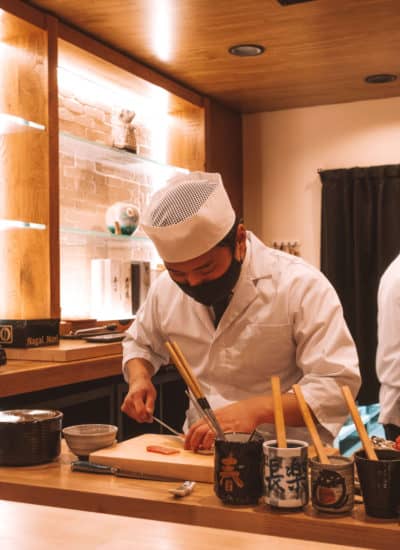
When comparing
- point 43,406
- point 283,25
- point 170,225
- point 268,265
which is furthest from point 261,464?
point 283,25

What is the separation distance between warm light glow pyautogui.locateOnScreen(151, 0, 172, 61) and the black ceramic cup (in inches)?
113

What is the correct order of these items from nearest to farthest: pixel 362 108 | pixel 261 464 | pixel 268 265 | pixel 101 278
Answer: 1. pixel 261 464
2. pixel 268 265
3. pixel 101 278
4. pixel 362 108

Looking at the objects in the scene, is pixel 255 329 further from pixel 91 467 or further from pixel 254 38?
pixel 254 38

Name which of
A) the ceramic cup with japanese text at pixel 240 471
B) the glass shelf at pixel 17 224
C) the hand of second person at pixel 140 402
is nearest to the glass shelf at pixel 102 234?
the glass shelf at pixel 17 224

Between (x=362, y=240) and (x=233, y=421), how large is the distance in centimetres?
418

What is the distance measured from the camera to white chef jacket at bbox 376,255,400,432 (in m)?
2.82

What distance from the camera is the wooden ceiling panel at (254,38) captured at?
364 centimetres

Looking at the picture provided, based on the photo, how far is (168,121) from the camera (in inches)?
207

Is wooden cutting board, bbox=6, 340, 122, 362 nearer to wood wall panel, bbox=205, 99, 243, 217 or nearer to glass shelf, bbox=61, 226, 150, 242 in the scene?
glass shelf, bbox=61, 226, 150, 242

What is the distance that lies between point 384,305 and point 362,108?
3.19 metres

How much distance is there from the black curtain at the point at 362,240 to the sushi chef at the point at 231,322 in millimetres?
3545

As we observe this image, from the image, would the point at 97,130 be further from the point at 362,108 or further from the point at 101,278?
the point at 362,108

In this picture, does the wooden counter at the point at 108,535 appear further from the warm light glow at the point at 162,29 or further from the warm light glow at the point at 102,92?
the warm light glow at the point at 102,92

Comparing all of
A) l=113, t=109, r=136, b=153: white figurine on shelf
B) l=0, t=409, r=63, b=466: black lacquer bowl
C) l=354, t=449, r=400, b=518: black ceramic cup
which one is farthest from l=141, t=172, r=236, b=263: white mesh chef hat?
l=113, t=109, r=136, b=153: white figurine on shelf
